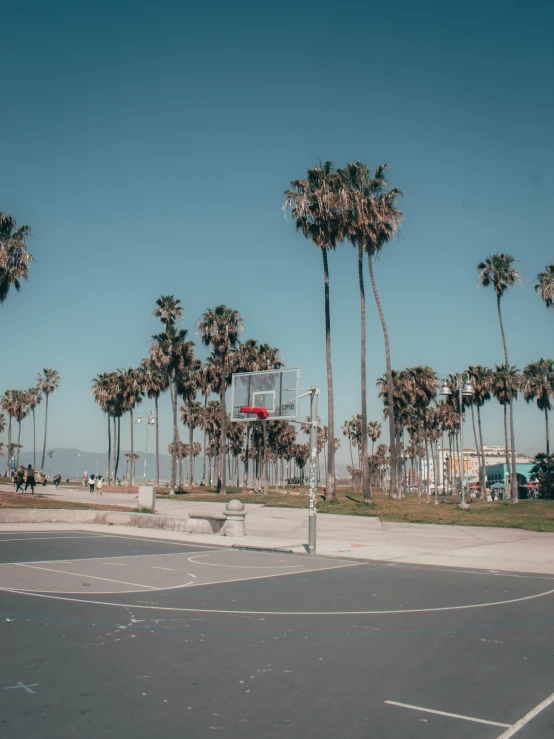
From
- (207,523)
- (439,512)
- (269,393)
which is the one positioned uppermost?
(269,393)

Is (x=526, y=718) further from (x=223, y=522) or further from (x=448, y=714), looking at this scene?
(x=223, y=522)

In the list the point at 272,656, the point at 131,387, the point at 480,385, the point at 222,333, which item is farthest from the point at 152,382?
the point at 272,656

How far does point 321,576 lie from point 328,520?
725 inches

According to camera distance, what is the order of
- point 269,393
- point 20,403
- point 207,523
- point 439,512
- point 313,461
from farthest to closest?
point 20,403 → point 439,512 → point 207,523 → point 269,393 → point 313,461

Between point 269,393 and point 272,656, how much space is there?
1638 cm

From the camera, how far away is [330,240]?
136 feet

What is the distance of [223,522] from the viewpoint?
26.5 meters

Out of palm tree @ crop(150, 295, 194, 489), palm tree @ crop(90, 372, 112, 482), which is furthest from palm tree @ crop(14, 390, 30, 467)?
palm tree @ crop(150, 295, 194, 489)

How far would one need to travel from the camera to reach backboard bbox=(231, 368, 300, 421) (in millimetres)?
23047

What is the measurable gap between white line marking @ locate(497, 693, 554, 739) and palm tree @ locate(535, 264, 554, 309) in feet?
155

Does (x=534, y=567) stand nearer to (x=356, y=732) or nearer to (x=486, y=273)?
(x=356, y=732)

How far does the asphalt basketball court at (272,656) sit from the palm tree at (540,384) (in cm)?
6341

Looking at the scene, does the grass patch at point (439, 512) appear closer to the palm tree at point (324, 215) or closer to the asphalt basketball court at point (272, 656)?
the palm tree at point (324, 215)

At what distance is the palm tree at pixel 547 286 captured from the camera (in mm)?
49281
